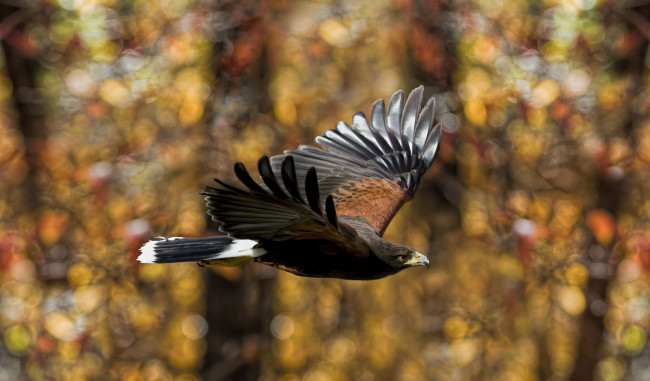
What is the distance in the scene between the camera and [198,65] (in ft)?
26.3

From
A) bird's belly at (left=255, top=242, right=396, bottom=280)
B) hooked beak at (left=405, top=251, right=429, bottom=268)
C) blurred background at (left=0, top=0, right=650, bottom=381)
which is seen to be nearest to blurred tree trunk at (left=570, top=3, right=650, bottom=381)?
blurred background at (left=0, top=0, right=650, bottom=381)

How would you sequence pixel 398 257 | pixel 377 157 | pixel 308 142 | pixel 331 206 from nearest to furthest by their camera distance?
pixel 331 206
pixel 398 257
pixel 377 157
pixel 308 142

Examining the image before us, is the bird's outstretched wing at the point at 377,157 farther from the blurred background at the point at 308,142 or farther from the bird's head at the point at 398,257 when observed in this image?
the blurred background at the point at 308,142

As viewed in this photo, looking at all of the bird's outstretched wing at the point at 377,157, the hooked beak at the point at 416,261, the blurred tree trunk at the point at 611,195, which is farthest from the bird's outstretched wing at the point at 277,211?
the blurred tree trunk at the point at 611,195

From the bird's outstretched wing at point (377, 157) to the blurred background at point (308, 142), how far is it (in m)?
2.06

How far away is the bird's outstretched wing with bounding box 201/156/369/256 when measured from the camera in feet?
10.8

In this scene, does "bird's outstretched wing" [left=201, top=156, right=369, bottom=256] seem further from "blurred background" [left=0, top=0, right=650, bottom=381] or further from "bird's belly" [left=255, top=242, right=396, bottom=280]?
"blurred background" [left=0, top=0, right=650, bottom=381]

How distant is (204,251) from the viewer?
384 centimetres

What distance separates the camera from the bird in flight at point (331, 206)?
3414 millimetres

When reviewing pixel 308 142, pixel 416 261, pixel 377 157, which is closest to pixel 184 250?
pixel 416 261

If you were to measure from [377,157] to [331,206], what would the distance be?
199 centimetres

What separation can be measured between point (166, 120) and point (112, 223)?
93cm

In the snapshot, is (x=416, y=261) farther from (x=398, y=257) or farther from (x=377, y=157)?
(x=377, y=157)

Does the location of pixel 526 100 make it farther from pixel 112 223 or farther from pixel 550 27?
pixel 112 223
